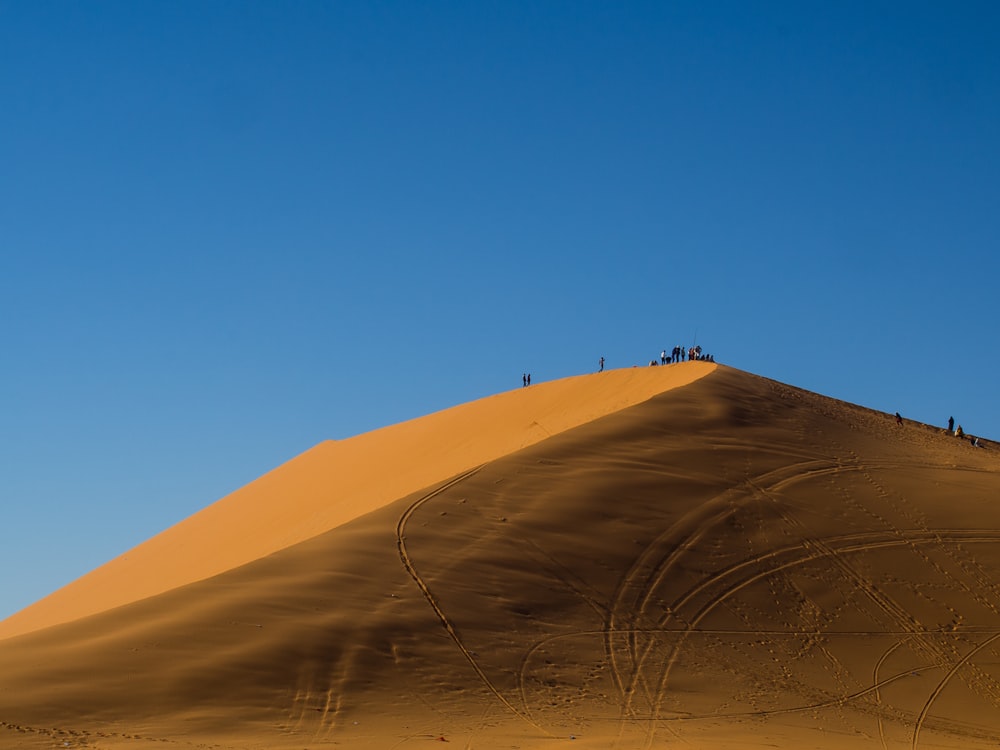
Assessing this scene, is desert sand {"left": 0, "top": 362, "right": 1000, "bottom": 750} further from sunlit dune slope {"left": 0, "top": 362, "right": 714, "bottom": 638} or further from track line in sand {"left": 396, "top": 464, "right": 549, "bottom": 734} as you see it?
sunlit dune slope {"left": 0, "top": 362, "right": 714, "bottom": 638}

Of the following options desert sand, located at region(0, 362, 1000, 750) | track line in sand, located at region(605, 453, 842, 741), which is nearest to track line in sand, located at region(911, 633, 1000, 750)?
desert sand, located at region(0, 362, 1000, 750)

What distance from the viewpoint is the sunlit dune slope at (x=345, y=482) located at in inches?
1372

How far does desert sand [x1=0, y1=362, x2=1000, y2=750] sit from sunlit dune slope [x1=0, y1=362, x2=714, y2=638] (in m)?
0.37

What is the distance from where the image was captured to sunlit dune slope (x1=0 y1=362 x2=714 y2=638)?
3484 cm

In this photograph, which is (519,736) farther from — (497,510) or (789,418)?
(789,418)

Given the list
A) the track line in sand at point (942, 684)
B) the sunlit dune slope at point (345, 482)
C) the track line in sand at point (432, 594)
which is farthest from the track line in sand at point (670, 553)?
the sunlit dune slope at point (345, 482)

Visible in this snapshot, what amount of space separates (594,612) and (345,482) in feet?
57.2

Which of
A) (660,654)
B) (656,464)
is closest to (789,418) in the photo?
(656,464)

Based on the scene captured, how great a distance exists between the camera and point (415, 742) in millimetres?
18141

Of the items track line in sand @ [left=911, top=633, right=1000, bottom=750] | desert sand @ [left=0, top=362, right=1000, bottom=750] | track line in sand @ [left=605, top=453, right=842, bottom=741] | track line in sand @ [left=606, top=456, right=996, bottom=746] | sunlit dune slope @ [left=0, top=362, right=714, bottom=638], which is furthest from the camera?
sunlit dune slope @ [left=0, top=362, right=714, bottom=638]

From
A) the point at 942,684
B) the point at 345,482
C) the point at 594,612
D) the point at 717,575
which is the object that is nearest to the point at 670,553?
the point at 717,575

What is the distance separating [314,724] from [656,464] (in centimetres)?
1417

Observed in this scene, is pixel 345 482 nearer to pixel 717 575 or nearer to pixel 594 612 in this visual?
pixel 717 575

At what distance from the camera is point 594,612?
78.8 feet
